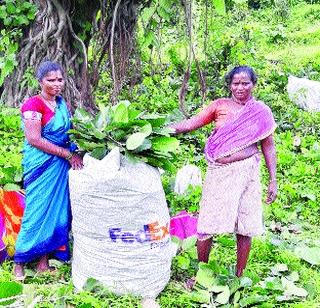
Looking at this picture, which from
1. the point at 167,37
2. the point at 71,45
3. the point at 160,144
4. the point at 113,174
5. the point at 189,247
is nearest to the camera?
the point at 113,174

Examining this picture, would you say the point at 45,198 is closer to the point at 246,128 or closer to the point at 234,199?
the point at 234,199

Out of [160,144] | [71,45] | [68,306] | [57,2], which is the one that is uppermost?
[57,2]

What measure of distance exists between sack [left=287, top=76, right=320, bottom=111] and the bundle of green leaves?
3.83m

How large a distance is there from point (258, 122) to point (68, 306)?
4.47 ft

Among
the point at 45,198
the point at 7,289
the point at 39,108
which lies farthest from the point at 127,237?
the point at 7,289

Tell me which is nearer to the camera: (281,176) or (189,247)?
(189,247)

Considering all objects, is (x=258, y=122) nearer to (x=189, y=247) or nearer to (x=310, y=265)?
(x=189, y=247)

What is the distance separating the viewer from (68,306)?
2979mm

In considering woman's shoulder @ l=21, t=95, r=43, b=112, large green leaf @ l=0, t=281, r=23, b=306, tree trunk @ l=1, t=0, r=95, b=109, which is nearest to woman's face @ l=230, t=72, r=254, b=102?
woman's shoulder @ l=21, t=95, r=43, b=112

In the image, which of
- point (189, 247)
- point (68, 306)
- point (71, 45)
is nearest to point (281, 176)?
point (189, 247)

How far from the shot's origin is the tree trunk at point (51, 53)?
524cm

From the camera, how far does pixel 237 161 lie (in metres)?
3.18

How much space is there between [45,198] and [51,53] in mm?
2471

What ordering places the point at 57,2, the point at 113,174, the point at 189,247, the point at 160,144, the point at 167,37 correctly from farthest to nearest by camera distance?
the point at 167,37, the point at 57,2, the point at 189,247, the point at 160,144, the point at 113,174
